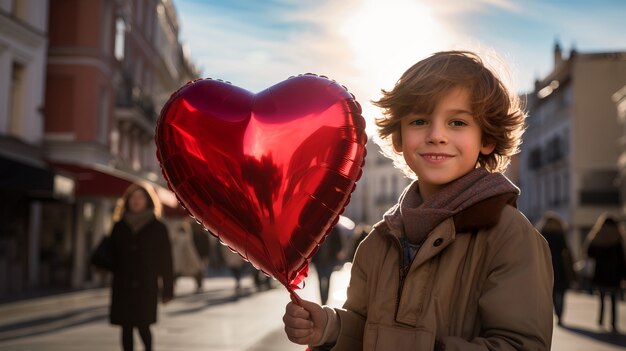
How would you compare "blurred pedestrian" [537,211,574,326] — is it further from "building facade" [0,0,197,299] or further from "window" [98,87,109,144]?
"window" [98,87,109,144]

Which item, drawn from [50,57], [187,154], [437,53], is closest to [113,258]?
[187,154]

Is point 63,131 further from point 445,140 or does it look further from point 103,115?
point 445,140

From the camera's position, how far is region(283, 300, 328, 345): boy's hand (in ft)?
7.00

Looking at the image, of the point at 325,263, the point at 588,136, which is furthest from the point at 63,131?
the point at 588,136

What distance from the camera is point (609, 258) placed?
12398mm

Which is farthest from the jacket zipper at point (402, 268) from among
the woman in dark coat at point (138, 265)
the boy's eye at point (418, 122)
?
the woman in dark coat at point (138, 265)

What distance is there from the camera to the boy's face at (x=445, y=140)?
7.00ft

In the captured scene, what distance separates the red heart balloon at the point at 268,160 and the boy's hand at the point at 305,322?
182 mm

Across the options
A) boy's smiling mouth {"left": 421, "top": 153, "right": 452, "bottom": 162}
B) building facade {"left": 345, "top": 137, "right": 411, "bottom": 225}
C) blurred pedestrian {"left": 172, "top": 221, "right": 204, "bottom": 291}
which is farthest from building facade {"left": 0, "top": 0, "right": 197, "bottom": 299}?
building facade {"left": 345, "top": 137, "right": 411, "bottom": 225}

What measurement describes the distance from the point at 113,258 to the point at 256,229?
520 cm

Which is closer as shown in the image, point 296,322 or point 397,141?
point 296,322

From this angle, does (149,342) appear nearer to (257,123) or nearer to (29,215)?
(257,123)

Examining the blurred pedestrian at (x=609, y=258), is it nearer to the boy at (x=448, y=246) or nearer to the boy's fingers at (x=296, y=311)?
the boy at (x=448, y=246)

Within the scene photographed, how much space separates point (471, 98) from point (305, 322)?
0.70 m
